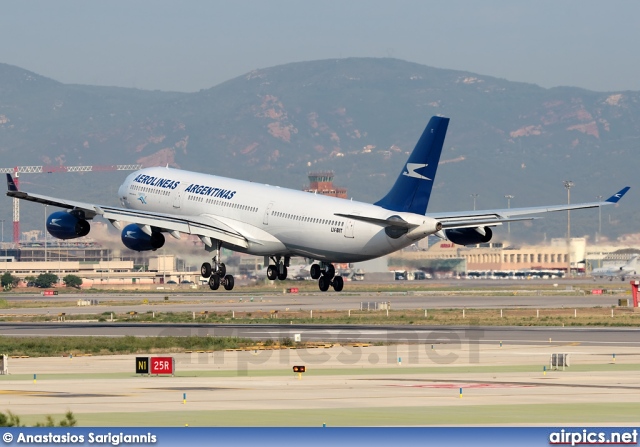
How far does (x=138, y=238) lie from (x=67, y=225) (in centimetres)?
502

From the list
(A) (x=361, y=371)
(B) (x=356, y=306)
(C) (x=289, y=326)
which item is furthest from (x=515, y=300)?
(A) (x=361, y=371)

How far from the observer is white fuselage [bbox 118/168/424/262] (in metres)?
82.7

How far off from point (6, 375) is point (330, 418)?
2248 centimetres

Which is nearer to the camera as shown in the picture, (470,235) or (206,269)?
(470,235)

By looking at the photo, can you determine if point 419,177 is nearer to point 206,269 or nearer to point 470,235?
point 470,235

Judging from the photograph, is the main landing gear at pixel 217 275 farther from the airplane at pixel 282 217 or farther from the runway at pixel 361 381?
the runway at pixel 361 381

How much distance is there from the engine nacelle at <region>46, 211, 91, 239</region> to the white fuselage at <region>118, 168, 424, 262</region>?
785cm

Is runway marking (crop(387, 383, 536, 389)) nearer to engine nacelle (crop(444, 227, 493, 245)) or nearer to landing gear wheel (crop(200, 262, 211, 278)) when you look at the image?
engine nacelle (crop(444, 227, 493, 245))

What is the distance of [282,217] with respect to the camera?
87.6 m

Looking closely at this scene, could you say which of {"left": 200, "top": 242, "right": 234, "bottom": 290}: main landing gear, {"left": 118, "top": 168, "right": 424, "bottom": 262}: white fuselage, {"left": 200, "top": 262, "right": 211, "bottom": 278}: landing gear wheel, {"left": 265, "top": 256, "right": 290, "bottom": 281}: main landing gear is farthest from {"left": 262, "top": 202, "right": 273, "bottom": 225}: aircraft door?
{"left": 200, "top": 262, "right": 211, "bottom": 278}: landing gear wheel

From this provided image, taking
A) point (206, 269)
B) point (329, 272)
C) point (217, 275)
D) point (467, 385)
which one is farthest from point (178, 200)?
point (467, 385)

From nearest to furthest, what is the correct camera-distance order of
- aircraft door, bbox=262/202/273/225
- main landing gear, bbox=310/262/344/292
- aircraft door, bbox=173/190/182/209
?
aircraft door, bbox=262/202/273/225 → main landing gear, bbox=310/262/344/292 → aircraft door, bbox=173/190/182/209

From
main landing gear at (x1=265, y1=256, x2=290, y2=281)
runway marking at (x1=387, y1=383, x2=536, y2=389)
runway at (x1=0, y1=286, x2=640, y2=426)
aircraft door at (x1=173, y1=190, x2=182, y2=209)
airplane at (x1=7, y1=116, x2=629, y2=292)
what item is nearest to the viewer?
runway at (x1=0, y1=286, x2=640, y2=426)

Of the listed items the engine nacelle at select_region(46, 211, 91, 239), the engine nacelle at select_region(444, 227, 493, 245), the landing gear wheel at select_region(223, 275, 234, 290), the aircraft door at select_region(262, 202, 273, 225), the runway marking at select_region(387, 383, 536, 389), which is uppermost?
the aircraft door at select_region(262, 202, 273, 225)
